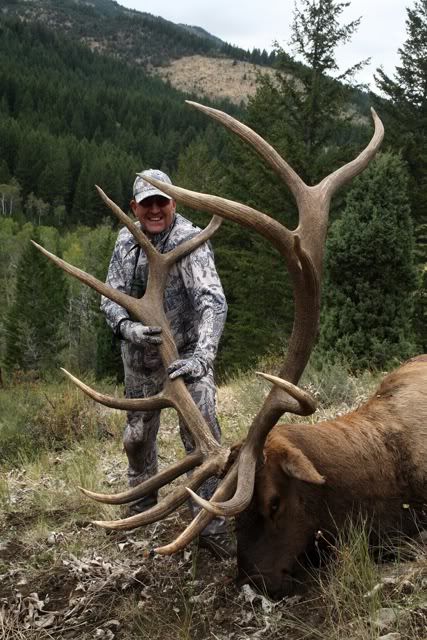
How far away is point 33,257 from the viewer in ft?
145

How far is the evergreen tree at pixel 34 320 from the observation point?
40.8m

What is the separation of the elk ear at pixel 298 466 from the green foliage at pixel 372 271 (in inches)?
251

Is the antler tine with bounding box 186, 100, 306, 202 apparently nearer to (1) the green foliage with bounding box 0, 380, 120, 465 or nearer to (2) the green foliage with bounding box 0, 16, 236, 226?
(1) the green foliage with bounding box 0, 380, 120, 465

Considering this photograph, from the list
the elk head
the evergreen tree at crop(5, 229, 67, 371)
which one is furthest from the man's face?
the evergreen tree at crop(5, 229, 67, 371)

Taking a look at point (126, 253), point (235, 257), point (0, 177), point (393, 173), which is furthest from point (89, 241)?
point (126, 253)

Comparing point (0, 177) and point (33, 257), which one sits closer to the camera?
point (33, 257)

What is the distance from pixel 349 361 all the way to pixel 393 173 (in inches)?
113

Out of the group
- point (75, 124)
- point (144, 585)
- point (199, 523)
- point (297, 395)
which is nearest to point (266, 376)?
point (297, 395)

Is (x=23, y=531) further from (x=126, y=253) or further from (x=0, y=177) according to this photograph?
(x=0, y=177)

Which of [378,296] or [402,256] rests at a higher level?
[402,256]

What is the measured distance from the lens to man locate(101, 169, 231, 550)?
362cm

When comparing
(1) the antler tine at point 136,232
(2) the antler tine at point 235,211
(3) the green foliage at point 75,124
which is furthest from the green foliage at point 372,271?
(3) the green foliage at point 75,124

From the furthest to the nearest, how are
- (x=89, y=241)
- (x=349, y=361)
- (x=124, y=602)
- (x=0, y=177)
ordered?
(x=0, y=177) → (x=89, y=241) → (x=349, y=361) → (x=124, y=602)

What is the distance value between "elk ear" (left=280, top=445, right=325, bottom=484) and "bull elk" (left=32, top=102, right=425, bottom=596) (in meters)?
0.01
